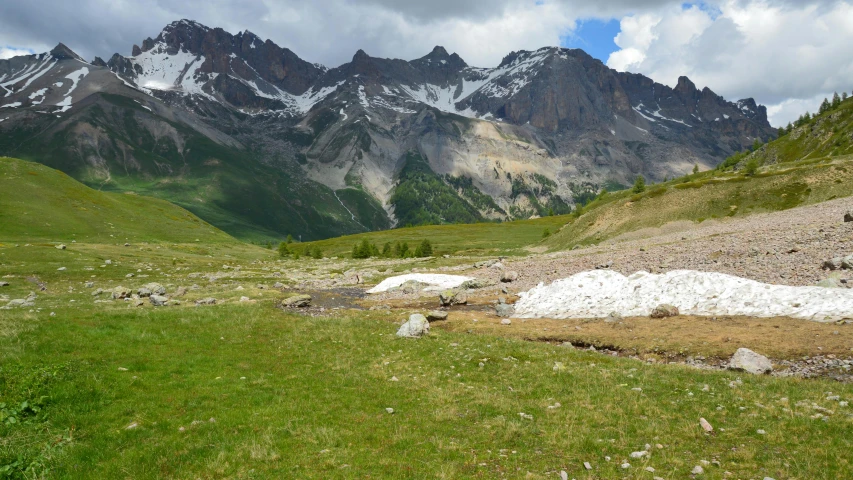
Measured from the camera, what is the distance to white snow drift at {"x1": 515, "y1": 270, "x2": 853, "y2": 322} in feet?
82.8

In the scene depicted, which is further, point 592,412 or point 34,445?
point 592,412

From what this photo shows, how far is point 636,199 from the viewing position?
324 feet

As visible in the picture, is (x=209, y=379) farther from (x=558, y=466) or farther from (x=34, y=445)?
(x=558, y=466)

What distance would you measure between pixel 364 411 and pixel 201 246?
360 ft

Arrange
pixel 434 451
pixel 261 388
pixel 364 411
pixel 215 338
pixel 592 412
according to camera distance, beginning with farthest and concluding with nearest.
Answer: pixel 215 338 < pixel 261 388 < pixel 364 411 < pixel 592 412 < pixel 434 451

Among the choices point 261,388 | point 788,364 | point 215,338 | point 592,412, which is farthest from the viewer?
point 215,338

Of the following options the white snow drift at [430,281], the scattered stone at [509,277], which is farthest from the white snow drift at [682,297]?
the white snow drift at [430,281]

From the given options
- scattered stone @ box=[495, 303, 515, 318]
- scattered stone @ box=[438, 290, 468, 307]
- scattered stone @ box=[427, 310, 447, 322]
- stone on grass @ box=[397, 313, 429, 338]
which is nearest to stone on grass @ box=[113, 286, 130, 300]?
scattered stone @ box=[427, 310, 447, 322]

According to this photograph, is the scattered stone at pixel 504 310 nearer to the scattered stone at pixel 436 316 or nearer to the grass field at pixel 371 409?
the scattered stone at pixel 436 316

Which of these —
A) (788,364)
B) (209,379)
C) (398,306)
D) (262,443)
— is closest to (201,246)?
(398,306)

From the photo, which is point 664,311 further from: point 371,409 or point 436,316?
point 371,409

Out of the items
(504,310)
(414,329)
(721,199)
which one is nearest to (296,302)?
(414,329)

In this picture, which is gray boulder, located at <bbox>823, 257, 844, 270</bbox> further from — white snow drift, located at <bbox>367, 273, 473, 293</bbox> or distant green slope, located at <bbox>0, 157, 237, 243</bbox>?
distant green slope, located at <bbox>0, 157, 237, 243</bbox>

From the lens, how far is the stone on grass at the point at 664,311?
1154 inches
